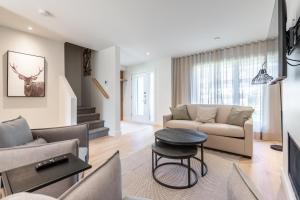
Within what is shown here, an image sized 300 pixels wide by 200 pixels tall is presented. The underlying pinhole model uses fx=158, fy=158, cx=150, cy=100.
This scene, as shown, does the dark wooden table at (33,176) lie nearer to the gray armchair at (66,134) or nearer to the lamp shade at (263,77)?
the gray armchair at (66,134)

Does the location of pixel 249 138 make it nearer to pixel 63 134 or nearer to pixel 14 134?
pixel 63 134

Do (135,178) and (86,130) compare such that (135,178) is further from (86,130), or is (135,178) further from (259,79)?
(259,79)

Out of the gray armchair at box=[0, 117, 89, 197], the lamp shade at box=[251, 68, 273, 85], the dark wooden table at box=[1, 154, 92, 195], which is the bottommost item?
the dark wooden table at box=[1, 154, 92, 195]

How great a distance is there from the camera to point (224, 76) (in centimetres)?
426

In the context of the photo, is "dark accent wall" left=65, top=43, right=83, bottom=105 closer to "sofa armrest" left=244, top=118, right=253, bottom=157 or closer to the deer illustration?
the deer illustration

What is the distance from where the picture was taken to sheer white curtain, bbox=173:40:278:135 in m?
3.81

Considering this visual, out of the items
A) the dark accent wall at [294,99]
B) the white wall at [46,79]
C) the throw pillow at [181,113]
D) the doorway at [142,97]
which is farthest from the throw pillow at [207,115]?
the white wall at [46,79]

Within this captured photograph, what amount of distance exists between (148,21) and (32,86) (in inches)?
110

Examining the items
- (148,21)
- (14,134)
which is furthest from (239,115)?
(14,134)

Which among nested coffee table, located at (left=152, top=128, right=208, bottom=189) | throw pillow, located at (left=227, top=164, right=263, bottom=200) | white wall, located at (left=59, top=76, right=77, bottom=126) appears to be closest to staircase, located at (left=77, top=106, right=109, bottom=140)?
white wall, located at (left=59, top=76, right=77, bottom=126)

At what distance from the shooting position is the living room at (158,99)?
4.04 feet

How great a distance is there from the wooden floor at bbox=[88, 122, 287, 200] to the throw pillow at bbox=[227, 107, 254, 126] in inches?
25.0

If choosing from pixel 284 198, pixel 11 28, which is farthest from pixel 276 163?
pixel 11 28

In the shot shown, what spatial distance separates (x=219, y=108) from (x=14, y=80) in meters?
4.35
